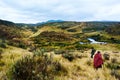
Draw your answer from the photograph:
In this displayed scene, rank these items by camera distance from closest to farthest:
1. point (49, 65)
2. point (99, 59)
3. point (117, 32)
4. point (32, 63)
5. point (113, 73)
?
point (32, 63) < point (49, 65) < point (113, 73) < point (99, 59) < point (117, 32)

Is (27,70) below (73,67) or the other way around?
the other way around

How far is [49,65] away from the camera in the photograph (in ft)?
33.6

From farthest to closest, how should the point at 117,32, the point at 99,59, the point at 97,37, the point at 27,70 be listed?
the point at 117,32, the point at 97,37, the point at 99,59, the point at 27,70

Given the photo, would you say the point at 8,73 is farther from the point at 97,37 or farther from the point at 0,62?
the point at 97,37

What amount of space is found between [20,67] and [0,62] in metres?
2.60

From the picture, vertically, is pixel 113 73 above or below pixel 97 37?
above

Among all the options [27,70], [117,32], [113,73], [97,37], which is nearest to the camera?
[27,70]

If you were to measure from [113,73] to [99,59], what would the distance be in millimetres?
2375

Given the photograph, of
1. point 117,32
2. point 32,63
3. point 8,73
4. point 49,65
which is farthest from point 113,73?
point 117,32

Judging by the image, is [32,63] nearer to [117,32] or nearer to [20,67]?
[20,67]

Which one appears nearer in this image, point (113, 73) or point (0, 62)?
point (0, 62)

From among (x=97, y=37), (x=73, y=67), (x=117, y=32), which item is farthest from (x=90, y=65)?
(x=117, y=32)

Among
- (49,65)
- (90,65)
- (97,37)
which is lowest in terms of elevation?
(97,37)

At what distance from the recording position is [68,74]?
10484 mm
